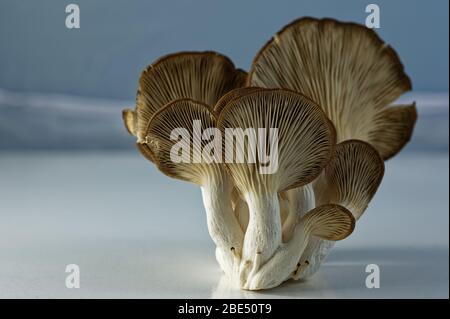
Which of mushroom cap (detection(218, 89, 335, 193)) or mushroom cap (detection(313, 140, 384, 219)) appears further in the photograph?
mushroom cap (detection(313, 140, 384, 219))

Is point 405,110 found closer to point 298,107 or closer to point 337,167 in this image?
point 337,167

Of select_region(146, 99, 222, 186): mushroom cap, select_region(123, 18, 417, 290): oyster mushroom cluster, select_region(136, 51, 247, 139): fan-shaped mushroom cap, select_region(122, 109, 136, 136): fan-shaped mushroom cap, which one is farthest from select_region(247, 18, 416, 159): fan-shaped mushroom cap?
select_region(122, 109, 136, 136): fan-shaped mushroom cap

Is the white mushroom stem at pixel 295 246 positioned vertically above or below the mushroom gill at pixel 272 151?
below

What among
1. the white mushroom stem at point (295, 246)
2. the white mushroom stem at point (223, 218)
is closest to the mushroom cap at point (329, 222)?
the white mushroom stem at point (295, 246)

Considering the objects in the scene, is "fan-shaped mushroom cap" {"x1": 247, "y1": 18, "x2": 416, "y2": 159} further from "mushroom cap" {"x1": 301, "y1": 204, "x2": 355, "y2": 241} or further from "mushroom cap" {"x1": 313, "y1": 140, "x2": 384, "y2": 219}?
"mushroom cap" {"x1": 301, "y1": 204, "x2": 355, "y2": 241}

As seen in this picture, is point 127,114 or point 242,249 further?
point 127,114

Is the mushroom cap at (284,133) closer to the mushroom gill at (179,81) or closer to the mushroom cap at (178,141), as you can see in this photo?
the mushroom cap at (178,141)

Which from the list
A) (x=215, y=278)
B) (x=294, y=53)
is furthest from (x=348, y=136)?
(x=215, y=278)
